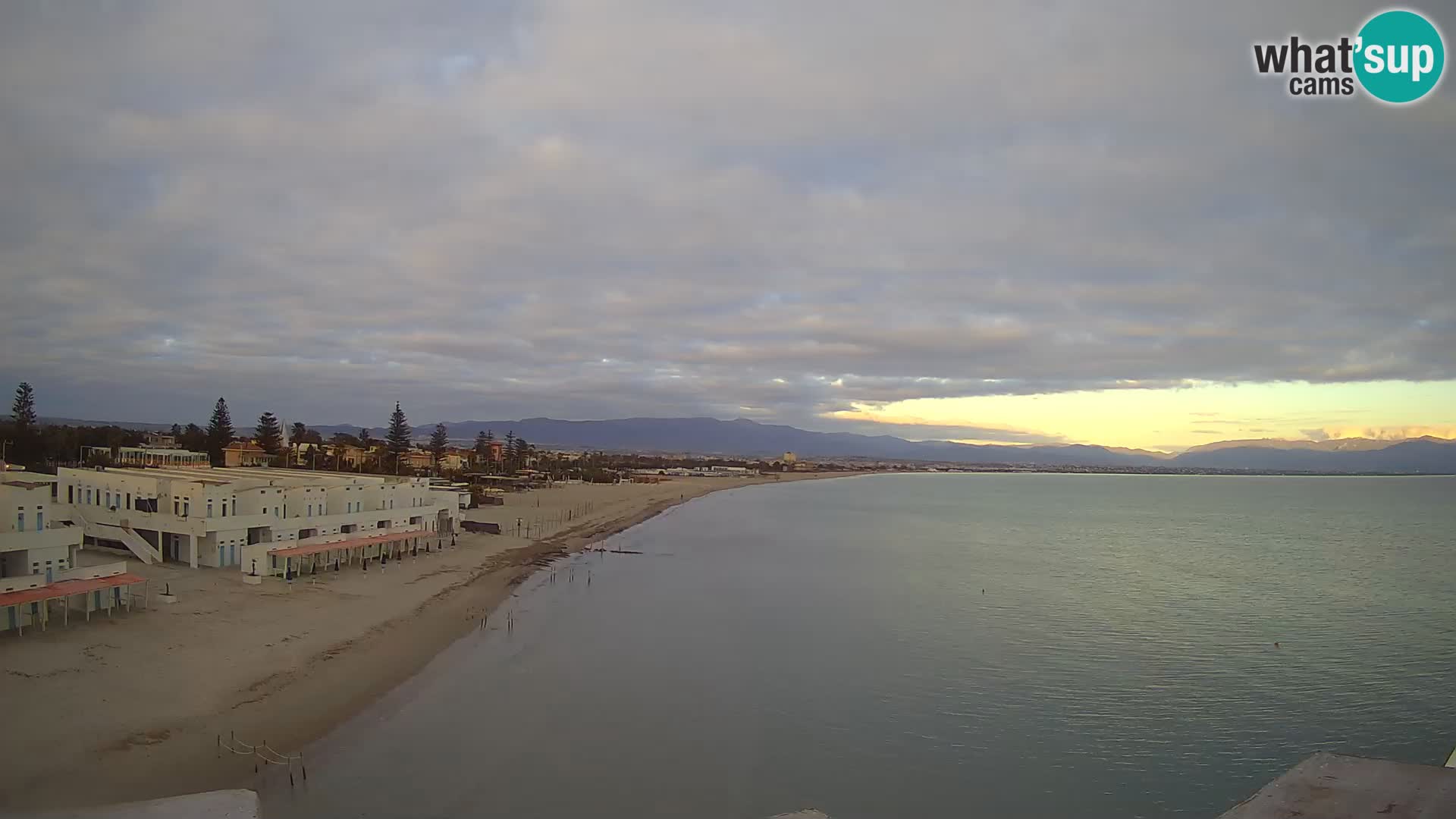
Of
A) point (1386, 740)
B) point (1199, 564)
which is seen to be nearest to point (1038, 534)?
point (1199, 564)

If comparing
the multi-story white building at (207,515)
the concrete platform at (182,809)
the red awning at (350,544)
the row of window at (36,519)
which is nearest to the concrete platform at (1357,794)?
the concrete platform at (182,809)

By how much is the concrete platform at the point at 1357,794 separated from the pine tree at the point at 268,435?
74.8m

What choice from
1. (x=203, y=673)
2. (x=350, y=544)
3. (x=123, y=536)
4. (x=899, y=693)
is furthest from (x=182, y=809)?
(x=123, y=536)

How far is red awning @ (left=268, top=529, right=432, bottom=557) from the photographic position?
2575 centimetres

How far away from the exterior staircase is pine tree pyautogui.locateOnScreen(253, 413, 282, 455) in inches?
1769

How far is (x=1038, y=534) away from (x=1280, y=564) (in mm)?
16013

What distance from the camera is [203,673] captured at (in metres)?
16.2

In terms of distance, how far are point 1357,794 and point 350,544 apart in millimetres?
29350

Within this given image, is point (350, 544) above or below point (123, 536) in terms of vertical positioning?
below

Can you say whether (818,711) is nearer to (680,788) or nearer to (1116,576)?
(680,788)

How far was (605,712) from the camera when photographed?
16797 millimetres

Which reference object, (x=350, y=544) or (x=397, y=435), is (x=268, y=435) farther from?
(x=350, y=544)

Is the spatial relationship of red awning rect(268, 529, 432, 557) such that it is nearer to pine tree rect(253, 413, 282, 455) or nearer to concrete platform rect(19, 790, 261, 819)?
concrete platform rect(19, 790, 261, 819)

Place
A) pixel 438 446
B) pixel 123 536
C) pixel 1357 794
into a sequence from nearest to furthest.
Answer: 1. pixel 1357 794
2. pixel 123 536
3. pixel 438 446
